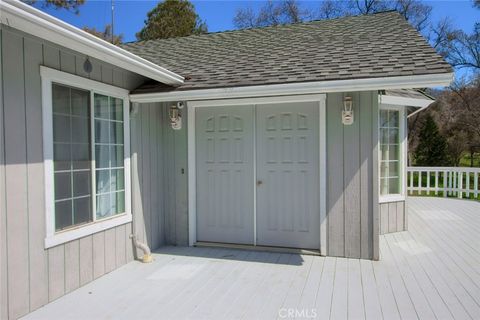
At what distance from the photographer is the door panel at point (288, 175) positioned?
4.52 metres

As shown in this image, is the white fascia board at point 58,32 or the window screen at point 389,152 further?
the window screen at point 389,152

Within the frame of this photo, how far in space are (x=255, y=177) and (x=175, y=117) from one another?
4.86 feet

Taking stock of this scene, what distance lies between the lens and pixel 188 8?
1778cm

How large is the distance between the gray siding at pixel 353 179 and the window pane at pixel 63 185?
309 centimetres

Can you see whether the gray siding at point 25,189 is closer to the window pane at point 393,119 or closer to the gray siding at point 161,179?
the gray siding at point 161,179

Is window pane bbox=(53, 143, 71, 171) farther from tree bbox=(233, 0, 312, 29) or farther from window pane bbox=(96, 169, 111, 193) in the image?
tree bbox=(233, 0, 312, 29)

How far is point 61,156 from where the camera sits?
10.7 feet

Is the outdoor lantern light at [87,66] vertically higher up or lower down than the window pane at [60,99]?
higher up

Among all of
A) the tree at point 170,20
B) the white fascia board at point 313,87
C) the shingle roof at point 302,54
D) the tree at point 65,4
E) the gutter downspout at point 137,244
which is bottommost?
the gutter downspout at point 137,244

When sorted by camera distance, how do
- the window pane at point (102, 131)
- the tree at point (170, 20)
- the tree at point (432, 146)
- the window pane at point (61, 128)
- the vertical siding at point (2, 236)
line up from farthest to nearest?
the tree at point (170, 20), the tree at point (432, 146), the window pane at point (102, 131), the window pane at point (61, 128), the vertical siding at point (2, 236)

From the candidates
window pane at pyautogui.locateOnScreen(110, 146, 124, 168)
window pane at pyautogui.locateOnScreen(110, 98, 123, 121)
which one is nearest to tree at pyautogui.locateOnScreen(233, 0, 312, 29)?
window pane at pyautogui.locateOnScreen(110, 98, 123, 121)

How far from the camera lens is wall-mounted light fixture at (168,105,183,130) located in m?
4.86

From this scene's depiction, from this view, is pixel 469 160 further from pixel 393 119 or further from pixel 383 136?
pixel 383 136

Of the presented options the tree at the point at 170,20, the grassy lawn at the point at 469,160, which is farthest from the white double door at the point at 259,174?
the grassy lawn at the point at 469,160
